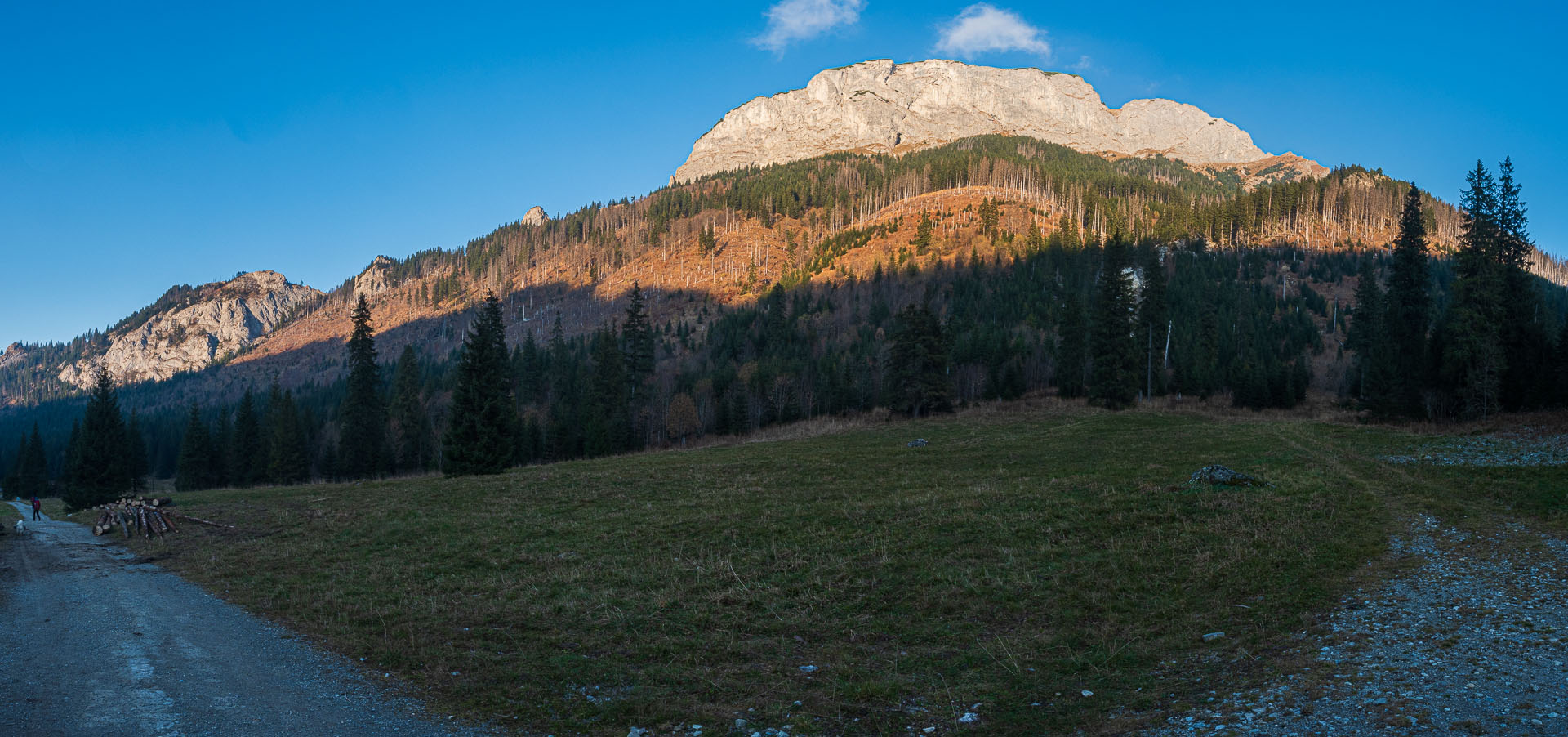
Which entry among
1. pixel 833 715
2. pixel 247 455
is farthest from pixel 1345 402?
pixel 247 455

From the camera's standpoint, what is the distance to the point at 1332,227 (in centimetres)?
16262

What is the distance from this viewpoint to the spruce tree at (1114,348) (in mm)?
64062

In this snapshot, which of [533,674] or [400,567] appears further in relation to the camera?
[400,567]

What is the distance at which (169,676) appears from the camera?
35.0 feet

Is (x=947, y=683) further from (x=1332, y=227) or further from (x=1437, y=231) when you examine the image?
(x=1437, y=231)

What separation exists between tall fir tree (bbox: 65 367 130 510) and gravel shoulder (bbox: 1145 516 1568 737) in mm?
68662

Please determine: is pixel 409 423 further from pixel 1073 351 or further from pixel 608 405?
pixel 1073 351

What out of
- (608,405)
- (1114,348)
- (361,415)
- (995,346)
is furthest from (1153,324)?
(361,415)

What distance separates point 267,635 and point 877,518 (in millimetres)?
15271

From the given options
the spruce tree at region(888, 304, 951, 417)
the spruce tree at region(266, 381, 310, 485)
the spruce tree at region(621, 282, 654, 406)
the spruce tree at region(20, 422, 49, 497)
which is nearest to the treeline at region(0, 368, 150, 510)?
the spruce tree at region(266, 381, 310, 485)

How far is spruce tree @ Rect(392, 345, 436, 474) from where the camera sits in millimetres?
76188

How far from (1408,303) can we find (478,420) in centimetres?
7284

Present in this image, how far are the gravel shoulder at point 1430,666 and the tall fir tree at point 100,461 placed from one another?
68662mm

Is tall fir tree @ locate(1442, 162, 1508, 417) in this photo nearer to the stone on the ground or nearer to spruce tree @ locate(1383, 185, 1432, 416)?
spruce tree @ locate(1383, 185, 1432, 416)
